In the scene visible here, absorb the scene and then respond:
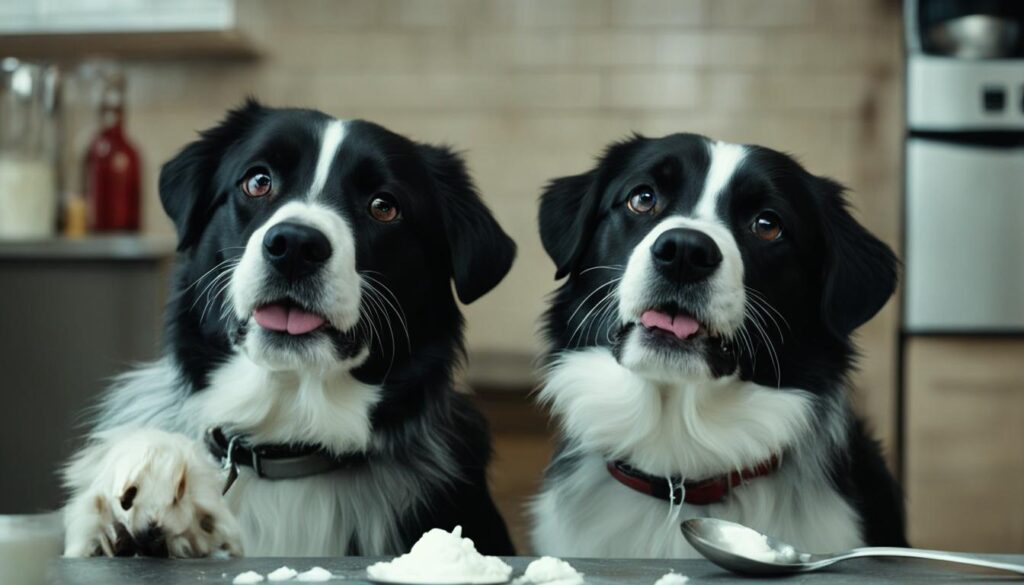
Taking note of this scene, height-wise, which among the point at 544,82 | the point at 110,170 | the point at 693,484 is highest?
the point at 544,82

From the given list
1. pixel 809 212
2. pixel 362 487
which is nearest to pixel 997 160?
pixel 809 212

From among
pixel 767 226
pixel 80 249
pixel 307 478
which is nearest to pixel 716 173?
pixel 767 226

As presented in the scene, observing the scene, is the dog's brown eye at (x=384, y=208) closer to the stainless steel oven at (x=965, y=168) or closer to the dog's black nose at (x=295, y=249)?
the dog's black nose at (x=295, y=249)

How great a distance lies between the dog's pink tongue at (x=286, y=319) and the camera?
1426mm

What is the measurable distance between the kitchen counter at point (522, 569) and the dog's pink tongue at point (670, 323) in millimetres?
391

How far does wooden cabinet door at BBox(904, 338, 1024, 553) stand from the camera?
11.6 feet

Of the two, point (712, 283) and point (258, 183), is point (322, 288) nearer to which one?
point (258, 183)

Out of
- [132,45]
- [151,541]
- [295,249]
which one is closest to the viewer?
[151,541]

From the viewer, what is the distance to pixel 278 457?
1.48 m

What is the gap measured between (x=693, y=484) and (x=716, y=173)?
395mm

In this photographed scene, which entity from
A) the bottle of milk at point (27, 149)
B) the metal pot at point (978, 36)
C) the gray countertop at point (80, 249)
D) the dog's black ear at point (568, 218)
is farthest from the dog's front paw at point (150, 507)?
the metal pot at point (978, 36)

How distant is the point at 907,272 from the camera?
3611 mm

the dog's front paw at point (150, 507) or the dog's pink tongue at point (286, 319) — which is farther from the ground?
the dog's pink tongue at point (286, 319)

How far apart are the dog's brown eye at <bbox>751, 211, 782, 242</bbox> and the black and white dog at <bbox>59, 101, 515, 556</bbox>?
327 millimetres
